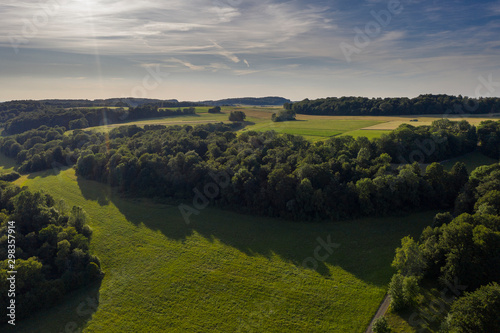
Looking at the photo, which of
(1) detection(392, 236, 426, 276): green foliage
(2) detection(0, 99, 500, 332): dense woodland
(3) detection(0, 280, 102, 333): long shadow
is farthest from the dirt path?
(3) detection(0, 280, 102, 333): long shadow

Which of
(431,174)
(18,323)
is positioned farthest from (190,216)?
(431,174)

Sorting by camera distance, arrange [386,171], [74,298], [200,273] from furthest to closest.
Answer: [386,171], [200,273], [74,298]

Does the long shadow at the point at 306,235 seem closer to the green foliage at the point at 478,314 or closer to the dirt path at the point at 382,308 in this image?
the dirt path at the point at 382,308

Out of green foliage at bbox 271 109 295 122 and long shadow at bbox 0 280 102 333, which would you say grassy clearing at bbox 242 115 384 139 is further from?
long shadow at bbox 0 280 102 333

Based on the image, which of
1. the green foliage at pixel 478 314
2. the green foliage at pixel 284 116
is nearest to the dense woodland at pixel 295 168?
the green foliage at pixel 478 314

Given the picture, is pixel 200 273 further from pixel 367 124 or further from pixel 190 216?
pixel 367 124
